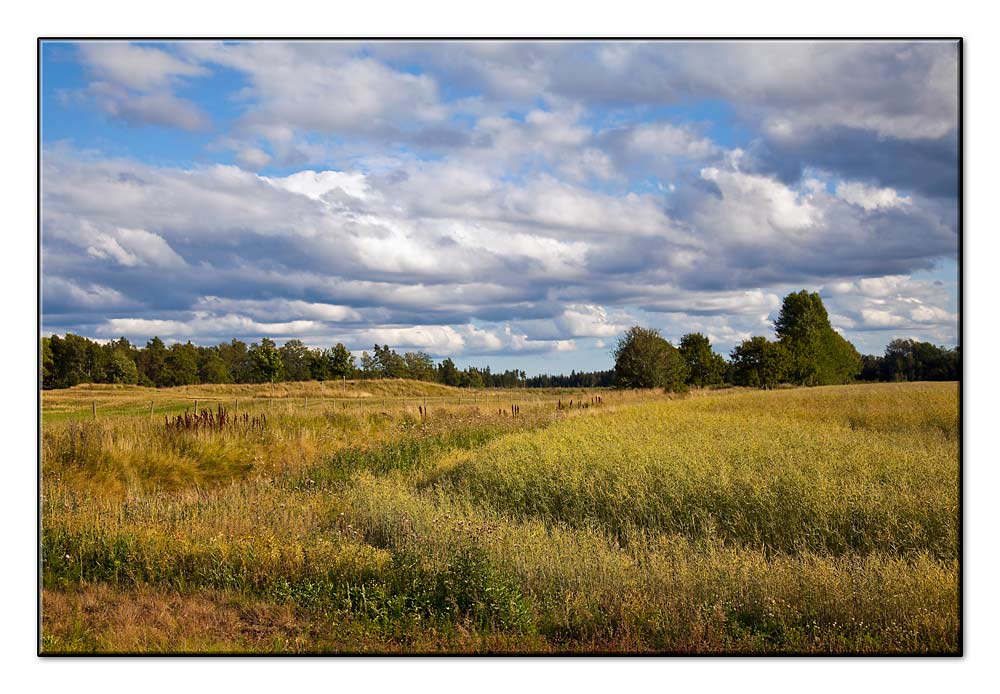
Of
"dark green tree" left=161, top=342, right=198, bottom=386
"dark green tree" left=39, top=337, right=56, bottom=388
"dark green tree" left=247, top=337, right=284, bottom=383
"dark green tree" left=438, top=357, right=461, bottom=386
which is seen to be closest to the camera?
"dark green tree" left=39, top=337, right=56, bottom=388

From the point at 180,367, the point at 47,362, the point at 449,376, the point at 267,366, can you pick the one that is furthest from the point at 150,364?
the point at 449,376

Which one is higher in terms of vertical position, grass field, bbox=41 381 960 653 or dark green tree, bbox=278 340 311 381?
dark green tree, bbox=278 340 311 381

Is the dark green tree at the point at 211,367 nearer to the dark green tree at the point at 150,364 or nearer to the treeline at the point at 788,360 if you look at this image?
the dark green tree at the point at 150,364

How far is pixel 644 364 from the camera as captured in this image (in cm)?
2938

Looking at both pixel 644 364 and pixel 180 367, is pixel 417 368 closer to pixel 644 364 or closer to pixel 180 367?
pixel 644 364

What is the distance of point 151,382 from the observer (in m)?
12.2

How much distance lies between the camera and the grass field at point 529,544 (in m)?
5.73

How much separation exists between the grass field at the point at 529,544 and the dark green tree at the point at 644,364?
53.7 ft

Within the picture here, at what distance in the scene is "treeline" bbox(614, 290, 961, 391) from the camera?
7238 mm

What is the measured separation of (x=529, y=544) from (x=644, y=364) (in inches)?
920

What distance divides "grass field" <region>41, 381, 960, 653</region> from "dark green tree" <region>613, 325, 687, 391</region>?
53.7ft

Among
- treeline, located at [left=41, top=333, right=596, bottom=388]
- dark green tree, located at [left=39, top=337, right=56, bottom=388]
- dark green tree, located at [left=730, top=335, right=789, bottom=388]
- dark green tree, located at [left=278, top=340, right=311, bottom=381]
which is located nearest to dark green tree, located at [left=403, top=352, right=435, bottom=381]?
treeline, located at [left=41, top=333, right=596, bottom=388]

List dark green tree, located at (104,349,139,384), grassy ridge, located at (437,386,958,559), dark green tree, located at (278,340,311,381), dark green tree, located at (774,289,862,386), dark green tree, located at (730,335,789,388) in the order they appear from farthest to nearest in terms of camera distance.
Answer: dark green tree, located at (730,335,789,388) → dark green tree, located at (278,340,311,381) → dark green tree, located at (774,289,862,386) → dark green tree, located at (104,349,139,384) → grassy ridge, located at (437,386,958,559)

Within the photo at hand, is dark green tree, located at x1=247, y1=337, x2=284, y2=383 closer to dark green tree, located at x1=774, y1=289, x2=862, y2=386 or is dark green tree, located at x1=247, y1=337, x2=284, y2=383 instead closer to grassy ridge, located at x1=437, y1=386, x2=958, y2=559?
grassy ridge, located at x1=437, y1=386, x2=958, y2=559
